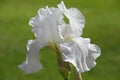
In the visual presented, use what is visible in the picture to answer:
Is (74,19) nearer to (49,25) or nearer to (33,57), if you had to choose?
(49,25)

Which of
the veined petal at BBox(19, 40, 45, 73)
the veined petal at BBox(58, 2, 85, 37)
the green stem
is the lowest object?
the green stem

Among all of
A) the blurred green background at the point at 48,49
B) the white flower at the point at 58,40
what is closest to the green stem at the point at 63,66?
the white flower at the point at 58,40

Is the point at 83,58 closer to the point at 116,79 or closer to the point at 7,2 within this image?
the point at 116,79

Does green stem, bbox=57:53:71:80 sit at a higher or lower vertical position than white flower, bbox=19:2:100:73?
lower

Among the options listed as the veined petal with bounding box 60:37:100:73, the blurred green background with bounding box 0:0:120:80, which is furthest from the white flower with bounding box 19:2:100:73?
the blurred green background with bounding box 0:0:120:80

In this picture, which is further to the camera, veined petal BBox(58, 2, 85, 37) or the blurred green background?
the blurred green background

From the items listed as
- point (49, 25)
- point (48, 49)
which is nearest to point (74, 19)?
point (49, 25)

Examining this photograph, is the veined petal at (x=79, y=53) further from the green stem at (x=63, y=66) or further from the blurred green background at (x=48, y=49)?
the blurred green background at (x=48, y=49)

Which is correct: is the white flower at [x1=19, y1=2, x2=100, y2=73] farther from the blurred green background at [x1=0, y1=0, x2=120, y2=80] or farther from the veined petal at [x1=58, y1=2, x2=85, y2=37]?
the blurred green background at [x1=0, y1=0, x2=120, y2=80]
